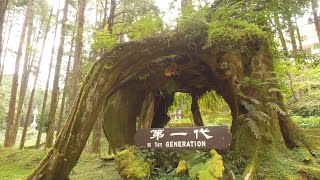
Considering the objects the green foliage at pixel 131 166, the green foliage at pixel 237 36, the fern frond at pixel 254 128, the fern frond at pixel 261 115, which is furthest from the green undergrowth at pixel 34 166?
the green foliage at pixel 237 36

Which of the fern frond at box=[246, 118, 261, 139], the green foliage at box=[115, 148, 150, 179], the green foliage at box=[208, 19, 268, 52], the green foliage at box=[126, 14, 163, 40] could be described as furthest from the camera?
the green foliage at box=[126, 14, 163, 40]

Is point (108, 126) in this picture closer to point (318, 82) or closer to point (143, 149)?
point (143, 149)

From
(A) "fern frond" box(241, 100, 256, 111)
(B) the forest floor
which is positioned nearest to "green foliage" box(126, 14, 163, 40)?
(A) "fern frond" box(241, 100, 256, 111)

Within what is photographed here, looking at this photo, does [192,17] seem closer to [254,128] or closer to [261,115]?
[261,115]

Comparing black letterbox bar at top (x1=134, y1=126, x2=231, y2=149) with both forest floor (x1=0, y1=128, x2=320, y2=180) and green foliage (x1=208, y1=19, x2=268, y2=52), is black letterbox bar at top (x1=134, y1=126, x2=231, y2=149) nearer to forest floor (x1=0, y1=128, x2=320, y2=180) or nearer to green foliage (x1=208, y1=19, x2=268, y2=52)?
forest floor (x1=0, y1=128, x2=320, y2=180)

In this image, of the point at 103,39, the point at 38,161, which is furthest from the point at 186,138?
the point at 38,161

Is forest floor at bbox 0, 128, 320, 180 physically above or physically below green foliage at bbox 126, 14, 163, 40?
below

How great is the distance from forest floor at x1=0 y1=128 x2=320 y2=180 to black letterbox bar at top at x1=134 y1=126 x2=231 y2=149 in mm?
1472

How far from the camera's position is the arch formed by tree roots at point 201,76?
469 centimetres

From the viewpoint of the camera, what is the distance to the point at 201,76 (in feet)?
21.9

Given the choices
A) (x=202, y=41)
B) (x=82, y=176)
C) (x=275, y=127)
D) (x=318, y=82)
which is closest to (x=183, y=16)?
(x=202, y=41)

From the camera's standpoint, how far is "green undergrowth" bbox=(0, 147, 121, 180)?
6.63 meters

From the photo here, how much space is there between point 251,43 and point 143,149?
3.08 metres

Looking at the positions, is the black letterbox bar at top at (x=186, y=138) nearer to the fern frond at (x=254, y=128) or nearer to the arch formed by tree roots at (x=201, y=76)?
the fern frond at (x=254, y=128)
